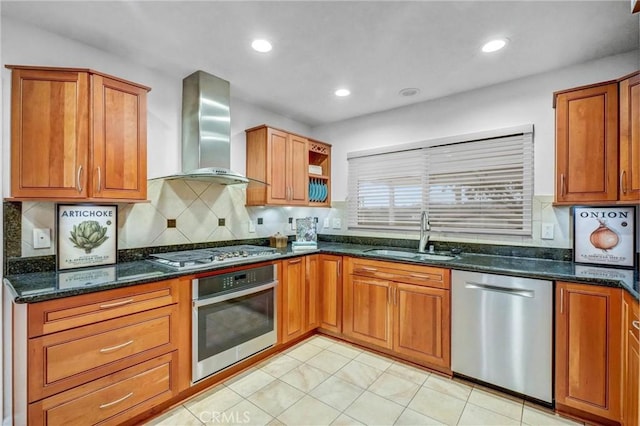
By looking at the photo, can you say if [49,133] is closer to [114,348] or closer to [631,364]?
[114,348]

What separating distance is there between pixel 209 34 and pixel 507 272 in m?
2.53

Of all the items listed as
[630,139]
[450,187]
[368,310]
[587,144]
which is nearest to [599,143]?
[587,144]

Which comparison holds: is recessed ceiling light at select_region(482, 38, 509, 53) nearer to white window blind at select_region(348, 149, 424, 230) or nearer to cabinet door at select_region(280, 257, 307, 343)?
white window blind at select_region(348, 149, 424, 230)

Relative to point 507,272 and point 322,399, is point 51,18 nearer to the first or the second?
point 322,399

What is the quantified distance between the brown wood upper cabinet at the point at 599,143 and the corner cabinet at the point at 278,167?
2236 millimetres

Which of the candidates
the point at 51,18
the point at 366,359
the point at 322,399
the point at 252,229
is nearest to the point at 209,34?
the point at 51,18

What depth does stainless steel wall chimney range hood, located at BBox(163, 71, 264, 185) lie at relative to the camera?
238 centimetres

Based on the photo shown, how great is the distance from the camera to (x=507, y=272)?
77.2 inches

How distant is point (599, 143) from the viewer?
73.9 inches

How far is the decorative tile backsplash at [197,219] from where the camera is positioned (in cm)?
184

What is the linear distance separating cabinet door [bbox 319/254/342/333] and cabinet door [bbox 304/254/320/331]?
4cm

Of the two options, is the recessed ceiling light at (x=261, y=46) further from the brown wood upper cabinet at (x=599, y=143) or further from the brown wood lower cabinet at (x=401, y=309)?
the brown wood upper cabinet at (x=599, y=143)

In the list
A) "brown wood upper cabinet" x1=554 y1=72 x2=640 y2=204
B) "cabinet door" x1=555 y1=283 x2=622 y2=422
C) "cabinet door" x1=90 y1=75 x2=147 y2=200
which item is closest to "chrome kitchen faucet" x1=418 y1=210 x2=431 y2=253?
"brown wood upper cabinet" x1=554 y1=72 x2=640 y2=204

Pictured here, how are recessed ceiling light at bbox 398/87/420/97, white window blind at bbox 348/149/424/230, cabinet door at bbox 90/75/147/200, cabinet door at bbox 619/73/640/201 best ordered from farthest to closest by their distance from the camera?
white window blind at bbox 348/149/424/230
recessed ceiling light at bbox 398/87/420/97
cabinet door at bbox 90/75/147/200
cabinet door at bbox 619/73/640/201
